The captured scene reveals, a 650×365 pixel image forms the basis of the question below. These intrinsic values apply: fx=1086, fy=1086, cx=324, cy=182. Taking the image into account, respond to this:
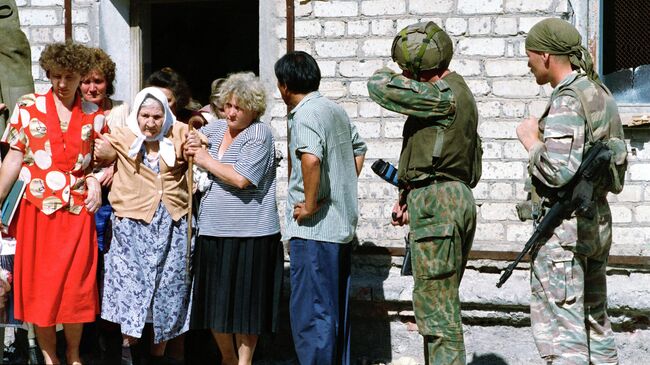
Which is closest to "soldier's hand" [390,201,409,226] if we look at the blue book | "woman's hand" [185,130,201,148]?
"woman's hand" [185,130,201,148]

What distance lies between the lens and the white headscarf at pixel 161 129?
20.5 feet

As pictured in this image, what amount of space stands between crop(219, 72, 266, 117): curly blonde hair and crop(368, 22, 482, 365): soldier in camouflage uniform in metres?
A: 0.86

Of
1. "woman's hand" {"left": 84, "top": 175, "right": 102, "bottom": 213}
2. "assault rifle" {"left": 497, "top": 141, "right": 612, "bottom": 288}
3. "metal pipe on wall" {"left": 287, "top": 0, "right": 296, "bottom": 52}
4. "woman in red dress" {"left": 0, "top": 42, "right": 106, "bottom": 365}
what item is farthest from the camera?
"metal pipe on wall" {"left": 287, "top": 0, "right": 296, "bottom": 52}

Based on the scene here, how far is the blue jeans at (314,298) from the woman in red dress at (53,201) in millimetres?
1203

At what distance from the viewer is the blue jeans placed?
5.98 m

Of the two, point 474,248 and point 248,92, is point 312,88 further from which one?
point 474,248

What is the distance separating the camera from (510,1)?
7.13m

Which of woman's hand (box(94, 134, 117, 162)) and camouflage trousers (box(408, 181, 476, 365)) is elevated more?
woman's hand (box(94, 134, 117, 162))

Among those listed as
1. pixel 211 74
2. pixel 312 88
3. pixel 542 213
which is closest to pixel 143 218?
pixel 312 88

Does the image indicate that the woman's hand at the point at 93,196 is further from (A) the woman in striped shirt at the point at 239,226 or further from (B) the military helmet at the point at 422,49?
(B) the military helmet at the point at 422,49

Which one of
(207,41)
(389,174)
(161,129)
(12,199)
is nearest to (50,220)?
(12,199)

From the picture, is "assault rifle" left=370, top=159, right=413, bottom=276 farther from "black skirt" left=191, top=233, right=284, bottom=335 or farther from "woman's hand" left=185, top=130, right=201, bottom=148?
"woman's hand" left=185, top=130, right=201, bottom=148

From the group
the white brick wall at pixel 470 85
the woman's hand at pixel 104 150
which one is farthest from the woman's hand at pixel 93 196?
the white brick wall at pixel 470 85

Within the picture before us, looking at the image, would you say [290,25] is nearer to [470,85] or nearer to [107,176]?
[470,85]
